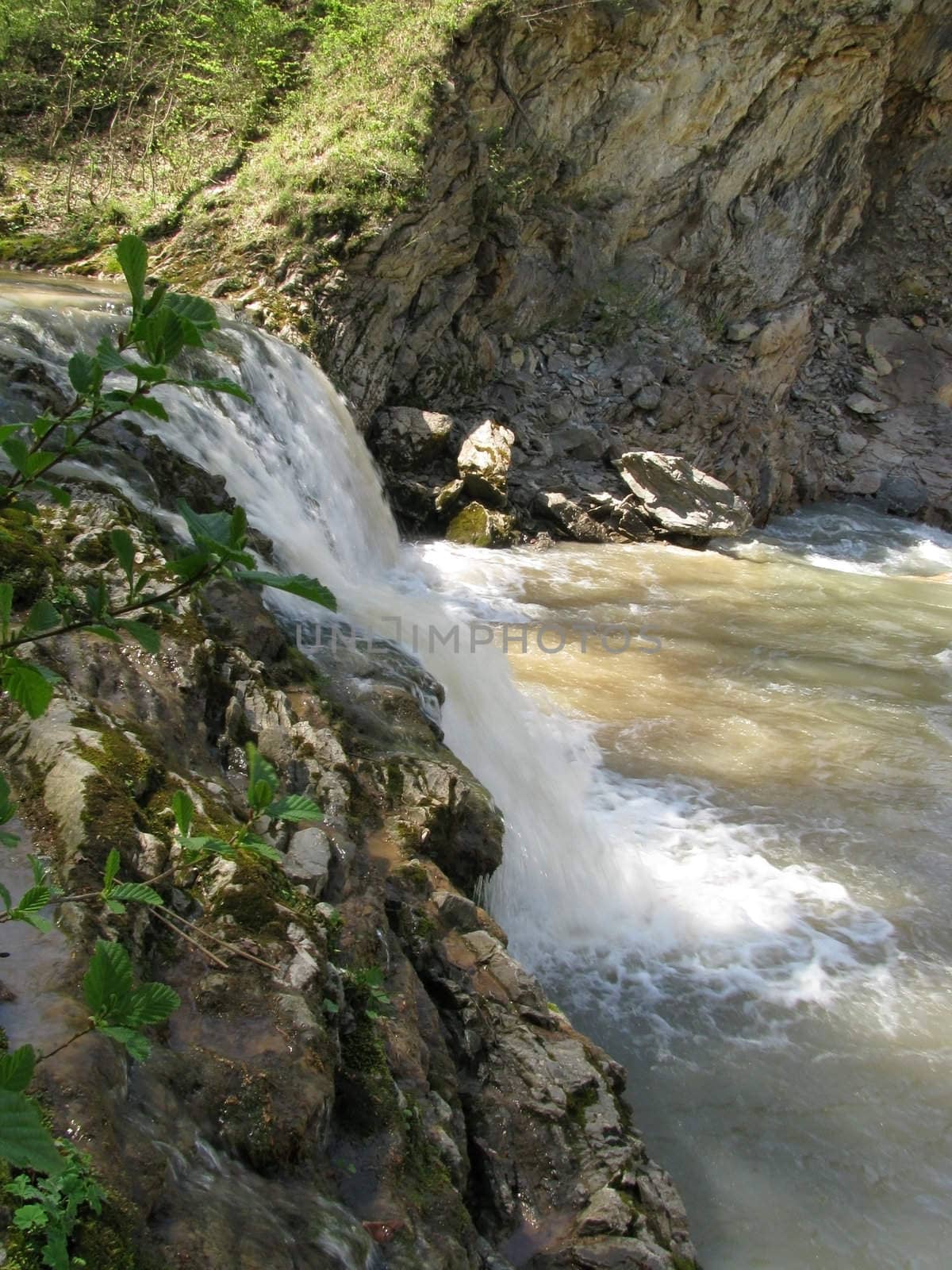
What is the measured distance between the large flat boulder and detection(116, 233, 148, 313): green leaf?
11.3 meters

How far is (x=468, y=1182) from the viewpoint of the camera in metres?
2.56

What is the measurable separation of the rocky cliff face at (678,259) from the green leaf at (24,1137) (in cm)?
1009

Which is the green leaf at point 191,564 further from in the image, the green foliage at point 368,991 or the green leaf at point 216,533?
the green foliage at point 368,991

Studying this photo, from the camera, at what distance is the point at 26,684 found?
3.63ft

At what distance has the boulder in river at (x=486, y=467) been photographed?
11.1 meters

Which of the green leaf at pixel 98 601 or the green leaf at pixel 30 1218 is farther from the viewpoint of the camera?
the green leaf at pixel 30 1218

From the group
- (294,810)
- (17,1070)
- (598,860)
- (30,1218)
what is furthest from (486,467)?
(17,1070)

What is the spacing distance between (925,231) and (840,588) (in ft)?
36.8

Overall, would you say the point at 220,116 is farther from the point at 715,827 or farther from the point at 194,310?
the point at 194,310

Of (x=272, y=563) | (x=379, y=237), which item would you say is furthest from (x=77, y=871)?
(x=379, y=237)

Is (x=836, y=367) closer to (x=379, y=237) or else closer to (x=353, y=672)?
(x=379, y=237)

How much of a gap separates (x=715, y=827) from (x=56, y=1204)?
14.3ft

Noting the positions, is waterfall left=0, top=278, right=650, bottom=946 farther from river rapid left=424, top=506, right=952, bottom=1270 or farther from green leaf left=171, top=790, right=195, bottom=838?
green leaf left=171, top=790, right=195, bottom=838

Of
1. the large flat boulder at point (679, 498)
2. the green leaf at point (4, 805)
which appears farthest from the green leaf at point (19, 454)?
the large flat boulder at point (679, 498)
